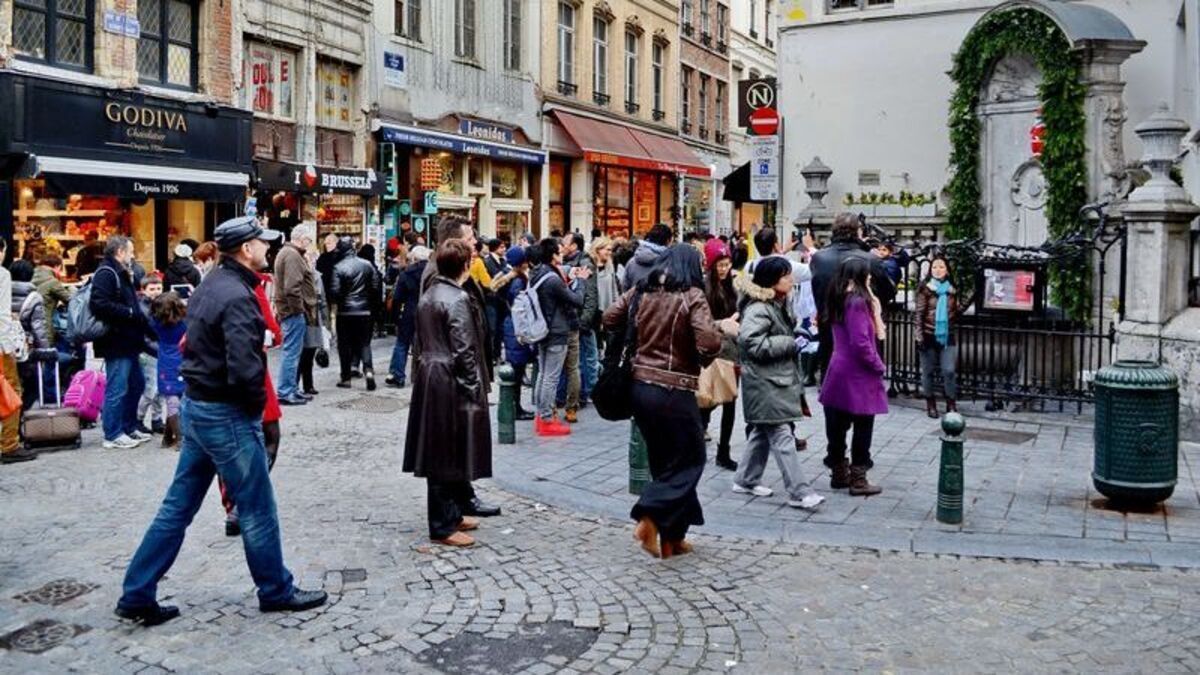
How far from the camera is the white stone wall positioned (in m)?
→ 18.2

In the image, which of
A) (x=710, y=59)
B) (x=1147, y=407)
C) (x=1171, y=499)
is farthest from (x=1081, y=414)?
(x=710, y=59)

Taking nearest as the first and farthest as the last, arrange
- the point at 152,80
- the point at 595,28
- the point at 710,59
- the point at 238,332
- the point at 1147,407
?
the point at 238,332, the point at 1147,407, the point at 152,80, the point at 595,28, the point at 710,59

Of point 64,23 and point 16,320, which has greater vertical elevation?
point 64,23

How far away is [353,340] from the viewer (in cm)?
1311

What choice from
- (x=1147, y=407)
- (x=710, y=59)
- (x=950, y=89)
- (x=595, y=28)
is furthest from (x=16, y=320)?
(x=710, y=59)

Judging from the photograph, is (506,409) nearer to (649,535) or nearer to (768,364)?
(768,364)

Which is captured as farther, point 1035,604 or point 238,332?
point 1035,604

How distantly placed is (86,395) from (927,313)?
805cm

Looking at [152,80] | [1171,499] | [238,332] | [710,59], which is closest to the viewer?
[238,332]

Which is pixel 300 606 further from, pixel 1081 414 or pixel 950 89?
pixel 950 89

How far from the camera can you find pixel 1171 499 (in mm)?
7793

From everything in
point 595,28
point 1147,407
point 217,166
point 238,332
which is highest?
point 595,28

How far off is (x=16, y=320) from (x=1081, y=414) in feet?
32.3

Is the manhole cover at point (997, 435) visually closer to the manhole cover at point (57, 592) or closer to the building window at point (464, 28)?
the manhole cover at point (57, 592)
